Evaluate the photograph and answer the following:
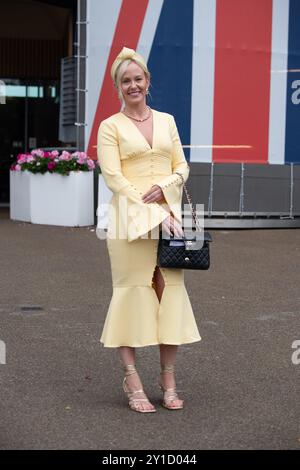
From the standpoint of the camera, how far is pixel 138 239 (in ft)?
16.0

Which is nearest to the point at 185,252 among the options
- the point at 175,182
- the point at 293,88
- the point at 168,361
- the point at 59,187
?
the point at 175,182

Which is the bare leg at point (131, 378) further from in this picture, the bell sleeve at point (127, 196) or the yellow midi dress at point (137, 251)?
the bell sleeve at point (127, 196)

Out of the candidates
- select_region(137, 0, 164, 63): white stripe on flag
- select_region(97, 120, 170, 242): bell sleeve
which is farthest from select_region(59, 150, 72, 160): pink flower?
select_region(97, 120, 170, 242): bell sleeve

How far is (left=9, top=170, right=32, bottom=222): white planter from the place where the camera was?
14.7 meters

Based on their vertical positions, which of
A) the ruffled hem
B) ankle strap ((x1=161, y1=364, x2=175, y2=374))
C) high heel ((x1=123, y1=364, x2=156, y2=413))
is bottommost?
high heel ((x1=123, y1=364, x2=156, y2=413))

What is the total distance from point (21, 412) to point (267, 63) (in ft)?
33.4

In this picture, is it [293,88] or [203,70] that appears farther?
[293,88]

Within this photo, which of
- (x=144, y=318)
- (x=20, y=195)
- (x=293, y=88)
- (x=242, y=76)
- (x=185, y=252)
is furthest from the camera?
(x=20, y=195)

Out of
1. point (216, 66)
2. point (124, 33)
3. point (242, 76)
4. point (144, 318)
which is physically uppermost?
point (124, 33)

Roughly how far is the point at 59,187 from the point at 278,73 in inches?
153

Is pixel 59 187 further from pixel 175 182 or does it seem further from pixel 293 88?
pixel 175 182

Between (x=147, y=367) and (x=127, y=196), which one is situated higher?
(x=127, y=196)

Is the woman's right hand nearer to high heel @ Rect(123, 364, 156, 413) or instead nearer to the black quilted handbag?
the black quilted handbag
